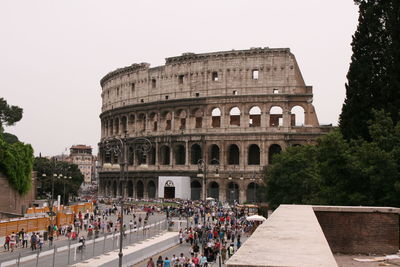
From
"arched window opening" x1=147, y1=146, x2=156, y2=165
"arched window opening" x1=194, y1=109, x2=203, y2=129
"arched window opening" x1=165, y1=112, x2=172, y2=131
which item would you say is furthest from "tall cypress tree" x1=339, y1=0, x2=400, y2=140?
"arched window opening" x1=147, y1=146, x2=156, y2=165

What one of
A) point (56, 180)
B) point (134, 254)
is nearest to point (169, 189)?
point (56, 180)

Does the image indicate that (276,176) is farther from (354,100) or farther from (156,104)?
(156,104)

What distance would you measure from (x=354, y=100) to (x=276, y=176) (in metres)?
14.0

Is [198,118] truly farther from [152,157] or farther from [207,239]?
[207,239]

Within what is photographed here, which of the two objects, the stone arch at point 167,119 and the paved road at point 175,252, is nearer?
the paved road at point 175,252

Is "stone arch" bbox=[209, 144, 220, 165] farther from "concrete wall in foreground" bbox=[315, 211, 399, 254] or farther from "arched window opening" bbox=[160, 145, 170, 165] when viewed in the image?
"concrete wall in foreground" bbox=[315, 211, 399, 254]

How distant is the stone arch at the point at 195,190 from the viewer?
184 ft

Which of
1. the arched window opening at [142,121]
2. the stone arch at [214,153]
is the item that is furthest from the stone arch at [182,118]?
the arched window opening at [142,121]

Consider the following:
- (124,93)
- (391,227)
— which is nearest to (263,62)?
(124,93)

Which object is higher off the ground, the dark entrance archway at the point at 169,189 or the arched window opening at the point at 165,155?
the arched window opening at the point at 165,155

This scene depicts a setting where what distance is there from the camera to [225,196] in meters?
54.9

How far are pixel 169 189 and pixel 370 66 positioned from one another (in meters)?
38.4

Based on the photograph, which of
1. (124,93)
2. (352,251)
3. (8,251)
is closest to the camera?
(352,251)

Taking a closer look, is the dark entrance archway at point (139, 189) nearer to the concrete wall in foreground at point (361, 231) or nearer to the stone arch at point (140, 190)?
the stone arch at point (140, 190)
